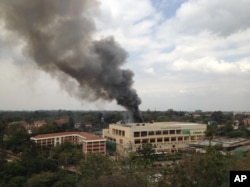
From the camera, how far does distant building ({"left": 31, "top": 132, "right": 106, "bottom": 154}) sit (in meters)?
37.1

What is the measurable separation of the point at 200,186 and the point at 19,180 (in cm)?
1157

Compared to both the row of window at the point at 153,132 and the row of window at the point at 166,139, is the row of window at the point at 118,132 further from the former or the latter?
the row of window at the point at 166,139

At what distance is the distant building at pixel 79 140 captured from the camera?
3706 centimetres

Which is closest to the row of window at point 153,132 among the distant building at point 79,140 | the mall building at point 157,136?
the mall building at point 157,136

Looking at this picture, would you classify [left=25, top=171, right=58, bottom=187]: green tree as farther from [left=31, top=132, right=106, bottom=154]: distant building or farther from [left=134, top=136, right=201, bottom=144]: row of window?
[left=134, top=136, right=201, bottom=144]: row of window

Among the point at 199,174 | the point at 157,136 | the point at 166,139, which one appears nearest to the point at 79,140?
the point at 157,136

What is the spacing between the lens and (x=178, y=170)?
1545cm

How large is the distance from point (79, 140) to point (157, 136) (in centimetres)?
1048

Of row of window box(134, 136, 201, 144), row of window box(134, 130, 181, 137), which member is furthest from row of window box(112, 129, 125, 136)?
row of window box(134, 136, 201, 144)

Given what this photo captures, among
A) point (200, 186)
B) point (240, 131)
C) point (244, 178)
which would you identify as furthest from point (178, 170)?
point (240, 131)

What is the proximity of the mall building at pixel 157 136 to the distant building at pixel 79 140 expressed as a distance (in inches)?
104

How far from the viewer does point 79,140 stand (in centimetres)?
4184

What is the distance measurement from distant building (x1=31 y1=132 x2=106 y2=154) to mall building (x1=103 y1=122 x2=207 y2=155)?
8.63 ft

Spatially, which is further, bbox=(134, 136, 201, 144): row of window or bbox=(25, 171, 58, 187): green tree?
bbox=(134, 136, 201, 144): row of window
